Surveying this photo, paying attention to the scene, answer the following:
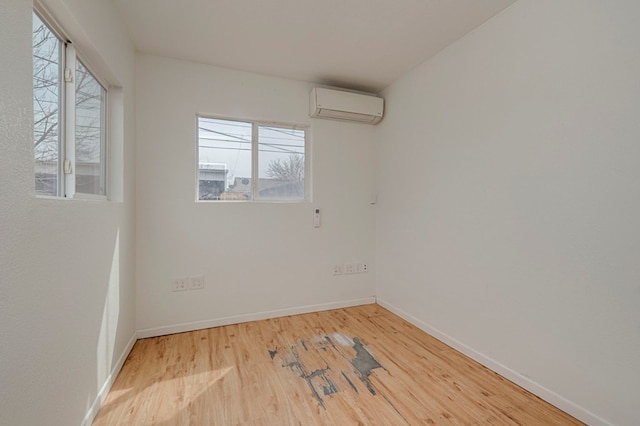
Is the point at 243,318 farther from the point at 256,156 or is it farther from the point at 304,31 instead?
the point at 304,31

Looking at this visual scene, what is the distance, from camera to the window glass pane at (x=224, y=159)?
276cm

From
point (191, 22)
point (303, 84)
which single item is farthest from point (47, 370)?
point (303, 84)

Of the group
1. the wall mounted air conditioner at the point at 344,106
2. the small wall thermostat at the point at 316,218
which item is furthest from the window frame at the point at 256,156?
the wall mounted air conditioner at the point at 344,106

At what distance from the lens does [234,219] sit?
111 inches

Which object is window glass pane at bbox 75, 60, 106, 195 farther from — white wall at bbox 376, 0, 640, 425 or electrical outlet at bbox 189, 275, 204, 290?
white wall at bbox 376, 0, 640, 425

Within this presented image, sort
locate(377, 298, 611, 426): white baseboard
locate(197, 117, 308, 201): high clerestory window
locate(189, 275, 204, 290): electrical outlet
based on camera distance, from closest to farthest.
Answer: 1. locate(377, 298, 611, 426): white baseboard
2. locate(189, 275, 204, 290): electrical outlet
3. locate(197, 117, 308, 201): high clerestory window

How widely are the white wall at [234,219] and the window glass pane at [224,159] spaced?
0.34 feet

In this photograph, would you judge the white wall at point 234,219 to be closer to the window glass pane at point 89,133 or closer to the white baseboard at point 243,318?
the white baseboard at point 243,318

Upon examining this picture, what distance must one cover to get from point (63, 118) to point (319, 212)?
7.22 feet

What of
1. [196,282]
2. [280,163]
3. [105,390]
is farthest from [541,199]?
[105,390]

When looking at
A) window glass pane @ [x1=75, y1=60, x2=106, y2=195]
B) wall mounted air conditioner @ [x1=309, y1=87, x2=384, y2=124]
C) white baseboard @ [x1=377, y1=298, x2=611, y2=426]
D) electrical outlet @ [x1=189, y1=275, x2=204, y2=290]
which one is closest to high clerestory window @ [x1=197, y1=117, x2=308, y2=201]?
wall mounted air conditioner @ [x1=309, y1=87, x2=384, y2=124]

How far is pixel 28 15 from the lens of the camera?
1021mm

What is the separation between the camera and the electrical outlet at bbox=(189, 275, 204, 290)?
8.77 ft

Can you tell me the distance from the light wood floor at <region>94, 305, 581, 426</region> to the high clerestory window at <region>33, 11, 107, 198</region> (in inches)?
51.2
